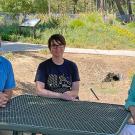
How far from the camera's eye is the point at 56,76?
5027mm

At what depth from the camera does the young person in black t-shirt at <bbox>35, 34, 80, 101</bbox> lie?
16.4ft

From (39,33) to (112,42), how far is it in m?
3.38

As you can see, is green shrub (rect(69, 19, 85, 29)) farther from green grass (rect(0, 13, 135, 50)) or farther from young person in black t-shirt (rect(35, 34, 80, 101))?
young person in black t-shirt (rect(35, 34, 80, 101))

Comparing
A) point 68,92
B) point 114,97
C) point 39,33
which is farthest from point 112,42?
point 68,92

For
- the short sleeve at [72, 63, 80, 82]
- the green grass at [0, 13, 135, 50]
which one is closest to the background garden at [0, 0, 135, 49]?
the green grass at [0, 13, 135, 50]

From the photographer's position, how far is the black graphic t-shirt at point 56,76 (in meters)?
5.02

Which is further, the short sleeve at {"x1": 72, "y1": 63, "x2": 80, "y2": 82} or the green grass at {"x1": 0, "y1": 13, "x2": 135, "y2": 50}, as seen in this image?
the green grass at {"x1": 0, "y1": 13, "x2": 135, "y2": 50}

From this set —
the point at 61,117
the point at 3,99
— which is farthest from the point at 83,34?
the point at 61,117

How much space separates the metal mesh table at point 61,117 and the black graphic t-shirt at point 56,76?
0.49m

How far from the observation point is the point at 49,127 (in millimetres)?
3432

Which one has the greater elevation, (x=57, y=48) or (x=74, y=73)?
(x=57, y=48)

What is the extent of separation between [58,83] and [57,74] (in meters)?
0.10

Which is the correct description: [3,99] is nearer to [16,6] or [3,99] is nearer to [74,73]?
[74,73]

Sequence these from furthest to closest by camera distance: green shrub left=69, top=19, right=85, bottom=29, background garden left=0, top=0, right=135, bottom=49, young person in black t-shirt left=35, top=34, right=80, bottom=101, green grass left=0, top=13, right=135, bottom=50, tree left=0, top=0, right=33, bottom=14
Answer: tree left=0, top=0, right=33, bottom=14 → green shrub left=69, top=19, right=85, bottom=29 → background garden left=0, top=0, right=135, bottom=49 → green grass left=0, top=13, right=135, bottom=50 → young person in black t-shirt left=35, top=34, right=80, bottom=101
